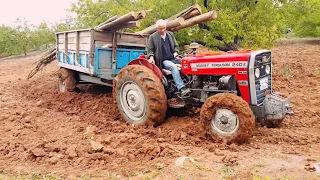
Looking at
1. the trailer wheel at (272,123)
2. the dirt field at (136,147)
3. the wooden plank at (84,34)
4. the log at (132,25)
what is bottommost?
the dirt field at (136,147)

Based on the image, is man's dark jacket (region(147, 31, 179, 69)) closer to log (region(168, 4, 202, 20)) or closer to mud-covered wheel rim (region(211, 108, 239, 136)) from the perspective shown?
mud-covered wheel rim (region(211, 108, 239, 136))

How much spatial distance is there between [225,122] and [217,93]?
2.04 ft

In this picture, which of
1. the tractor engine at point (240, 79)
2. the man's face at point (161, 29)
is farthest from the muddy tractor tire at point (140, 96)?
the man's face at point (161, 29)

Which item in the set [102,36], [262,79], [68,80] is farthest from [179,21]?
[68,80]

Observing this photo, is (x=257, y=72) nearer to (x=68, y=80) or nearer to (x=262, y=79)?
(x=262, y=79)

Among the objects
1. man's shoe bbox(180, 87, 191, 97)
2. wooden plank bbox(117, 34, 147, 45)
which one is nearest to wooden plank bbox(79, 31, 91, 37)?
wooden plank bbox(117, 34, 147, 45)

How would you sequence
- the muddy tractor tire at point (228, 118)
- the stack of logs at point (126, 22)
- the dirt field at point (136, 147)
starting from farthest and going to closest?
the stack of logs at point (126, 22), the muddy tractor tire at point (228, 118), the dirt field at point (136, 147)

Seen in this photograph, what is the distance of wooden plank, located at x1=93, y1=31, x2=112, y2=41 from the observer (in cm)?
799

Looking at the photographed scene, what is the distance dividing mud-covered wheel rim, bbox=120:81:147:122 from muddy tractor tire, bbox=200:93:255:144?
136cm

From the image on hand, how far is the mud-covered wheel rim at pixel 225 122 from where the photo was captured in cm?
523

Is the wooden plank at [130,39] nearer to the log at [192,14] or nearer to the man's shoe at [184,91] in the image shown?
the log at [192,14]

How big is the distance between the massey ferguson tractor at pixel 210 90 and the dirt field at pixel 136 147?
0.28 m

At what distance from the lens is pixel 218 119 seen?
5.36 m

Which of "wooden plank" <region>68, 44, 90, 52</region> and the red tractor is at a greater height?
"wooden plank" <region>68, 44, 90, 52</region>
